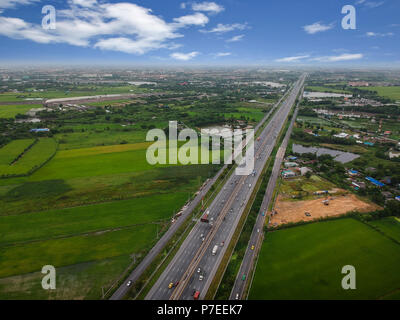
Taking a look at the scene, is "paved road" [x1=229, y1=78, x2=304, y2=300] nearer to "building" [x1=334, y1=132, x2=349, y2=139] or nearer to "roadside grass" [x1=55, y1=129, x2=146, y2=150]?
"building" [x1=334, y1=132, x2=349, y2=139]

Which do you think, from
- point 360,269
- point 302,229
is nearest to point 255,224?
point 302,229

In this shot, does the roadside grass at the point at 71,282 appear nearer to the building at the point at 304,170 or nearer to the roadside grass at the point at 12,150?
the roadside grass at the point at 12,150

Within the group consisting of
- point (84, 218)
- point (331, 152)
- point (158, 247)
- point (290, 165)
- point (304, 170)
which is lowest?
point (158, 247)

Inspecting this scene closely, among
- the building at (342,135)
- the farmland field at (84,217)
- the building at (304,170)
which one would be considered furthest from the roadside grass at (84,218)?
the building at (342,135)

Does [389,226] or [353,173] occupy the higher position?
[353,173]

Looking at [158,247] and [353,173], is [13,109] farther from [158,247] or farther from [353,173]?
[353,173]

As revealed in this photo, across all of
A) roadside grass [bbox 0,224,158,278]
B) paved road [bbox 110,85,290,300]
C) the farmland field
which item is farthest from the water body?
roadside grass [bbox 0,224,158,278]

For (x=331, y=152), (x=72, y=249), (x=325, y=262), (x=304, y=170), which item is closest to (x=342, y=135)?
(x=331, y=152)
